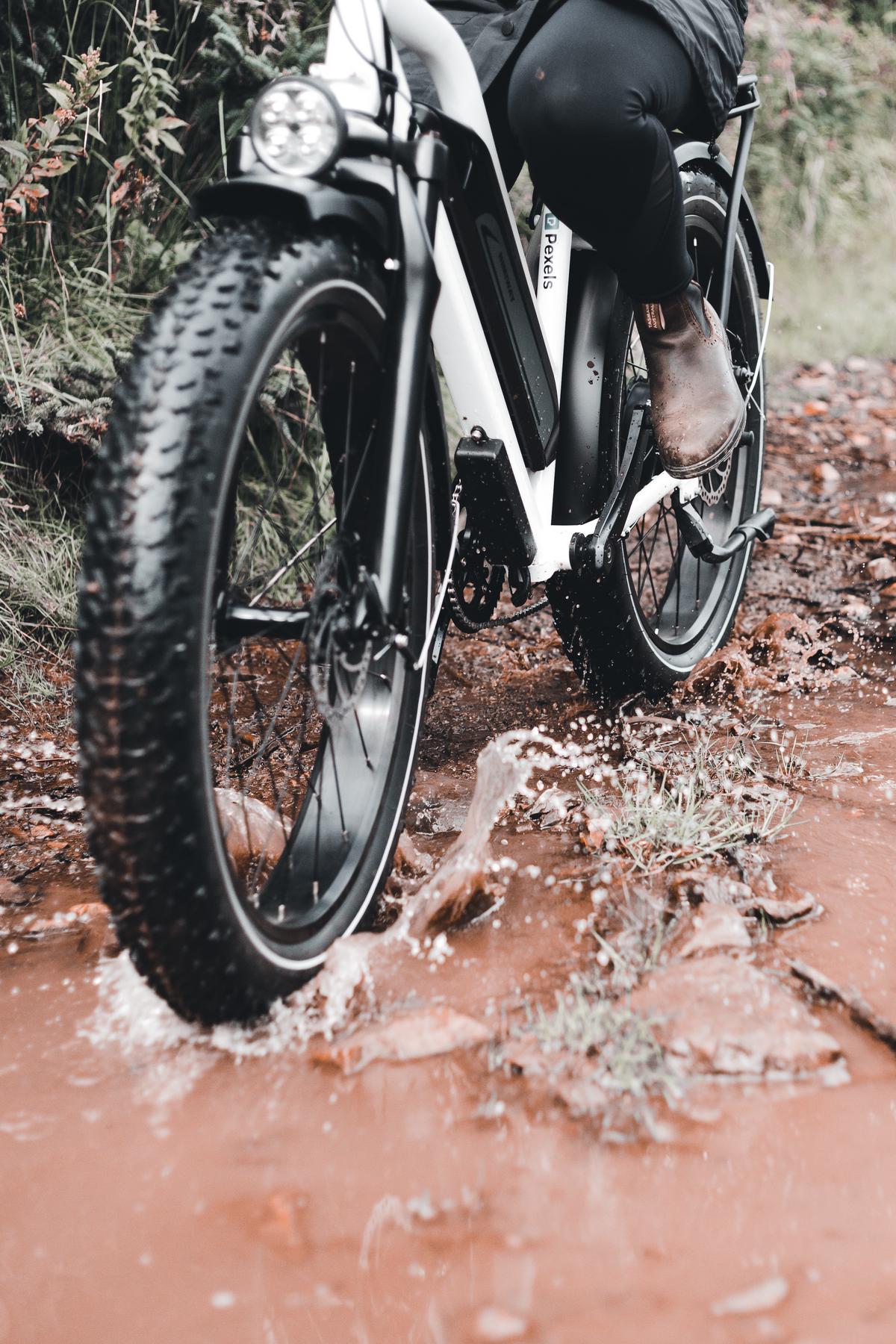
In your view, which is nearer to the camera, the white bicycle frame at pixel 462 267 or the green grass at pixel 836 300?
the white bicycle frame at pixel 462 267

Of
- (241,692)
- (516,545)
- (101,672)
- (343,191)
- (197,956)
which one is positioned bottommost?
(241,692)

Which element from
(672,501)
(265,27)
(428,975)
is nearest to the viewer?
(428,975)

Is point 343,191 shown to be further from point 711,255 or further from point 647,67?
point 711,255

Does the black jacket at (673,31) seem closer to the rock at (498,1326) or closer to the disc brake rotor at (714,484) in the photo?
the disc brake rotor at (714,484)

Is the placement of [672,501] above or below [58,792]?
above

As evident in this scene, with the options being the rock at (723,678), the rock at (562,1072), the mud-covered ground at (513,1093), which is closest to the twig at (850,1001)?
the mud-covered ground at (513,1093)

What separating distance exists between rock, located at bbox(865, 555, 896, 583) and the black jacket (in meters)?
1.41

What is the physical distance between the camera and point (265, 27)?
2.83 metres

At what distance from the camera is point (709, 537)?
7.82 feet

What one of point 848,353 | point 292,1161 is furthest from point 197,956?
point 848,353

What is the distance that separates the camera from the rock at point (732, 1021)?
1.25 m

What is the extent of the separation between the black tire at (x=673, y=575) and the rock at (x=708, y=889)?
0.64 metres

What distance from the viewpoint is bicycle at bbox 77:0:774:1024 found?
1.11 m

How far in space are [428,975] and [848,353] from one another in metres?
4.84
